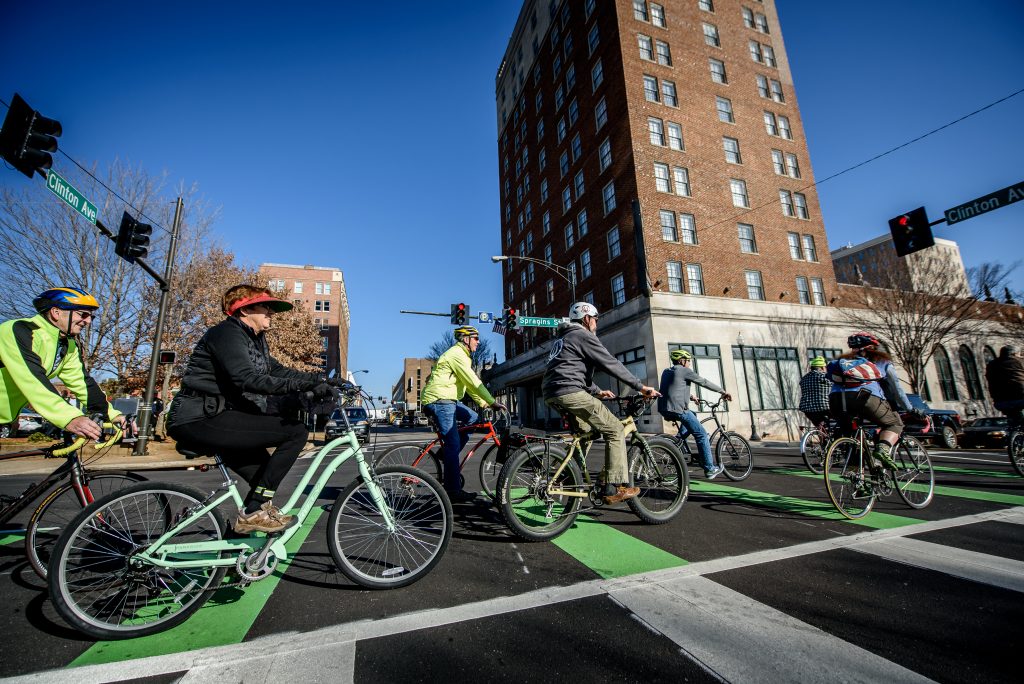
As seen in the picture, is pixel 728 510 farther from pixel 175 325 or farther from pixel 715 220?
pixel 175 325

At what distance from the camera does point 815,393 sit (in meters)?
7.72

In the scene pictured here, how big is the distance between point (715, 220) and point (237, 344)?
25.1 metres

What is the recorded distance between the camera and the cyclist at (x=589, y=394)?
394cm

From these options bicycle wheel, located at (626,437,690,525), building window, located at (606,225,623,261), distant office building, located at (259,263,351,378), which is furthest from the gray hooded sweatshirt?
distant office building, located at (259,263,351,378)

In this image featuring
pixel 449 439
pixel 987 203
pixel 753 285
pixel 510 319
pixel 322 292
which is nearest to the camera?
pixel 449 439

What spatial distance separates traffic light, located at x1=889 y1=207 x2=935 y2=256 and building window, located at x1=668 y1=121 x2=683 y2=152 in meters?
14.6

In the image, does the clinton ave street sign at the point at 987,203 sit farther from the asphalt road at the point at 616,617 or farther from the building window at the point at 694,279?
the building window at the point at 694,279

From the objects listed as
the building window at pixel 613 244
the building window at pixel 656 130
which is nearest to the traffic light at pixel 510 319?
the building window at pixel 613 244

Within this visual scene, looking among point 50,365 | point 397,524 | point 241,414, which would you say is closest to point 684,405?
point 397,524

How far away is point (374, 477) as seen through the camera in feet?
9.92

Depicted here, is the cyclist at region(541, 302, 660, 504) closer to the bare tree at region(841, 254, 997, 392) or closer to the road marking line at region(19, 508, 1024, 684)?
the road marking line at region(19, 508, 1024, 684)

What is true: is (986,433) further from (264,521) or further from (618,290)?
(264,521)

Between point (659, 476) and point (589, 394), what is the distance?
125 cm

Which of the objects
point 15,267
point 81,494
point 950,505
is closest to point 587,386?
point 81,494
